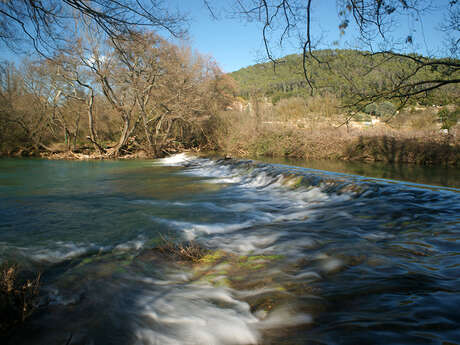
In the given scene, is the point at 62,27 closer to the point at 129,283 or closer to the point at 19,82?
the point at 129,283

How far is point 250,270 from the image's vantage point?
9.11 ft

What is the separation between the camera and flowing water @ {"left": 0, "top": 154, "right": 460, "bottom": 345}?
70.6 inches

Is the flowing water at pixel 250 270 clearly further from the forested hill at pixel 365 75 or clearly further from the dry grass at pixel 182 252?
the forested hill at pixel 365 75

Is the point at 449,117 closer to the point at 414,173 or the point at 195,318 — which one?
the point at 414,173

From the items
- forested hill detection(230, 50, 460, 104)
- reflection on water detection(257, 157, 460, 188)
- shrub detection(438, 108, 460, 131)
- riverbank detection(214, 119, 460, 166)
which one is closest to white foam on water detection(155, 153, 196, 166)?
riverbank detection(214, 119, 460, 166)

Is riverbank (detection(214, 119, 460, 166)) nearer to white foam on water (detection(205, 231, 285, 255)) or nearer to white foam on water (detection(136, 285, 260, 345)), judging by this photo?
white foam on water (detection(205, 231, 285, 255))

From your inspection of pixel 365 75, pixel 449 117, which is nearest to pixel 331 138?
pixel 449 117

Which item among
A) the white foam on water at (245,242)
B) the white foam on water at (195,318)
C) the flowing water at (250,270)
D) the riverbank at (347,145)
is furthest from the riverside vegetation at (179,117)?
the white foam on water at (195,318)

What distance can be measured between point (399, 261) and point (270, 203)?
11.7ft

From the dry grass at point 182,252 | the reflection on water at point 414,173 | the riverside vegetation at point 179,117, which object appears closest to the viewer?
the dry grass at point 182,252

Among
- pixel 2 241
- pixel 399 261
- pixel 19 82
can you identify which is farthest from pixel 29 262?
pixel 19 82

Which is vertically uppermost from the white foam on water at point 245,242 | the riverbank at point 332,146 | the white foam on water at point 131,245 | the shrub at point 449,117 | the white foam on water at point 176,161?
the shrub at point 449,117

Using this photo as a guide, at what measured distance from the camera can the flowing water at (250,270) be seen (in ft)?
Result: 5.88

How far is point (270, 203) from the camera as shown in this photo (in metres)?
6.15
